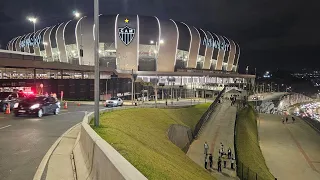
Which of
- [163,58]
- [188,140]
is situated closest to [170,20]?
[163,58]

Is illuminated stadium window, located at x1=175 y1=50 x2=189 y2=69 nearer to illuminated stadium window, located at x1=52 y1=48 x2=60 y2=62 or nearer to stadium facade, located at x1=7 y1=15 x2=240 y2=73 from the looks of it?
stadium facade, located at x1=7 y1=15 x2=240 y2=73

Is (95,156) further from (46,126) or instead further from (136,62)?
(136,62)

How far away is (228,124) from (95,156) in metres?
30.5

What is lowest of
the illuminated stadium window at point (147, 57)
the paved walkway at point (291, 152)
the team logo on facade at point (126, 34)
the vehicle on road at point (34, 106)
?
the paved walkway at point (291, 152)

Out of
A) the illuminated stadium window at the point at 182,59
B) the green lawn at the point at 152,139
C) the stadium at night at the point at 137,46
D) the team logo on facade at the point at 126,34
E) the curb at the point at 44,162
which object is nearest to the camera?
the curb at the point at 44,162

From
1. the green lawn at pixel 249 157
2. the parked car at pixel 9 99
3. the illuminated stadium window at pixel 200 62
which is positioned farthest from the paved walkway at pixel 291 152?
the illuminated stadium window at pixel 200 62

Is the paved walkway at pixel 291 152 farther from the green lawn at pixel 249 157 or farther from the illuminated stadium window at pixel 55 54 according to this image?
the illuminated stadium window at pixel 55 54

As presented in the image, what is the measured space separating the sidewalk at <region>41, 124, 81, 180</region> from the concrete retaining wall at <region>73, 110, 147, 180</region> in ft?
0.73

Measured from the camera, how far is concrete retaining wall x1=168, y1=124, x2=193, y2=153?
85.6 ft

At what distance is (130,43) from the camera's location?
91.1 meters

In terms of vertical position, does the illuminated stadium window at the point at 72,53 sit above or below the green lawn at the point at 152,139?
above

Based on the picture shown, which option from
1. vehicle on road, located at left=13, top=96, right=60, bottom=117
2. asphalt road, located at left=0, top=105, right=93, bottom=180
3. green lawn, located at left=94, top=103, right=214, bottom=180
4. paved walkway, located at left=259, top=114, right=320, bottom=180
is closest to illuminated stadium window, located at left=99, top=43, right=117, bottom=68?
green lawn, located at left=94, top=103, right=214, bottom=180

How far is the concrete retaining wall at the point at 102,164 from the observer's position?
4.68 m

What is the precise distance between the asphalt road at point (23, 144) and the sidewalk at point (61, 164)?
0.37m
